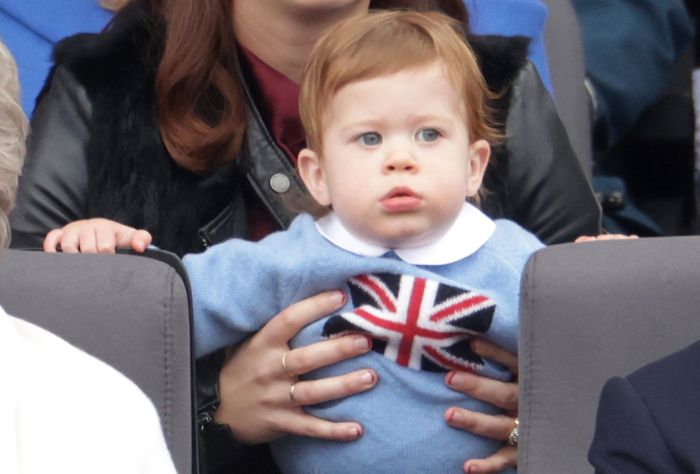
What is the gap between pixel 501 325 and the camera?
190cm

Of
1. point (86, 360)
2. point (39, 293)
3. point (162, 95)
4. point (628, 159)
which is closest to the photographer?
point (86, 360)

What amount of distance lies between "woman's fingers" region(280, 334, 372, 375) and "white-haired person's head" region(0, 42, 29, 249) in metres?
0.59

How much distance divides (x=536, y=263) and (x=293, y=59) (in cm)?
67

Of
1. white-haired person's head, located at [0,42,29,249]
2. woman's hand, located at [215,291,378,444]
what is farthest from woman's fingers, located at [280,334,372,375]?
white-haired person's head, located at [0,42,29,249]

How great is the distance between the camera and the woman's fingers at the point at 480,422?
1919 mm

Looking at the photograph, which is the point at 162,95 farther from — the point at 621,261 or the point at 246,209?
the point at 621,261

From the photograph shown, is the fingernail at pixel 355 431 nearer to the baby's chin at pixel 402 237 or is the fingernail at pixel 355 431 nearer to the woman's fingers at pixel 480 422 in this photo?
the woman's fingers at pixel 480 422

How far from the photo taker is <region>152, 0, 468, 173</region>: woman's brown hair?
2.19 meters

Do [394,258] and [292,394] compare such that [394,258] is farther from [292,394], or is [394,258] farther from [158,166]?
[158,166]

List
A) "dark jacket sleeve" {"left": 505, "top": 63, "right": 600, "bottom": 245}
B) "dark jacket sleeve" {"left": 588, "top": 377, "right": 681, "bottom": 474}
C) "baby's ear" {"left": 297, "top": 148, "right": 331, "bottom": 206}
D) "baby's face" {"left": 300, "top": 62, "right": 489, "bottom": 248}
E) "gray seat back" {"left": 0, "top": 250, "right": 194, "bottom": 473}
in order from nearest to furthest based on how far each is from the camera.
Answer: "dark jacket sleeve" {"left": 588, "top": 377, "right": 681, "bottom": 474}
"gray seat back" {"left": 0, "top": 250, "right": 194, "bottom": 473}
"baby's face" {"left": 300, "top": 62, "right": 489, "bottom": 248}
"baby's ear" {"left": 297, "top": 148, "right": 331, "bottom": 206}
"dark jacket sleeve" {"left": 505, "top": 63, "right": 600, "bottom": 245}

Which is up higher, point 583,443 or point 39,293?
point 39,293

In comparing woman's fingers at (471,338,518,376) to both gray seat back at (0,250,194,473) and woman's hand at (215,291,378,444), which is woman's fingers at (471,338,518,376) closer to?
woman's hand at (215,291,378,444)

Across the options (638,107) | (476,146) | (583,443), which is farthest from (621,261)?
(638,107)

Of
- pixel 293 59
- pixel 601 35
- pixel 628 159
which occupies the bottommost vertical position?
pixel 628 159
